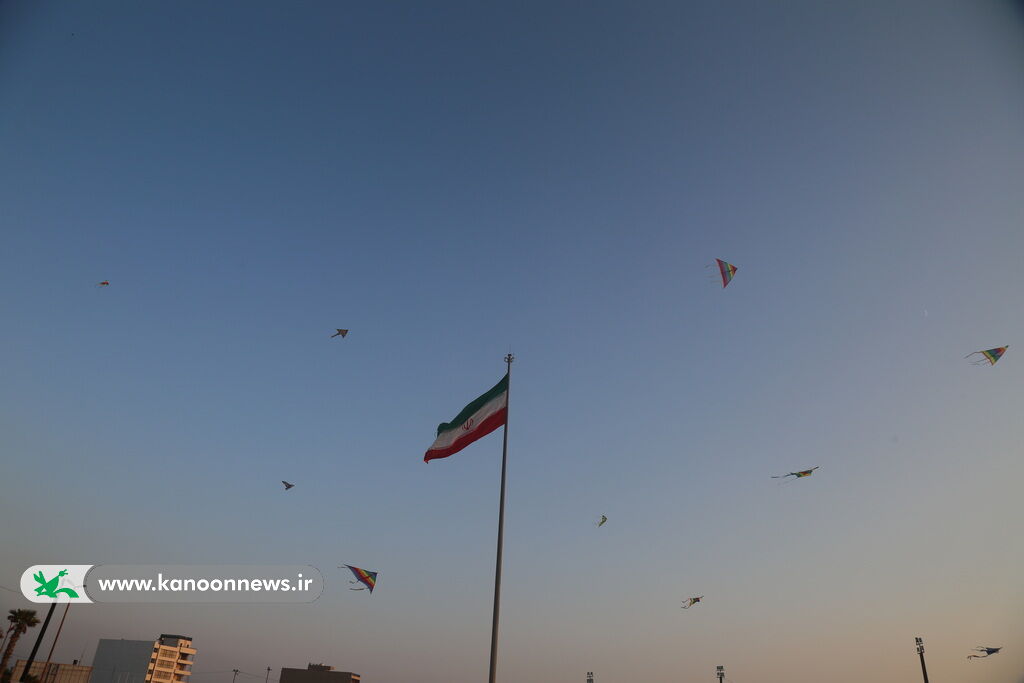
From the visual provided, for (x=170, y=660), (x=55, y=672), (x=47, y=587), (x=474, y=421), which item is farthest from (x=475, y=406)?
(x=170, y=660)

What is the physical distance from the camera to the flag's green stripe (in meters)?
20.5

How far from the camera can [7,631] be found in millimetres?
64375

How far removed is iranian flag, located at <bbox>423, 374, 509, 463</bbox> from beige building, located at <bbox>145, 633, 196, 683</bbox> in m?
166

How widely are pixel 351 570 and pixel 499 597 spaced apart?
6.54m

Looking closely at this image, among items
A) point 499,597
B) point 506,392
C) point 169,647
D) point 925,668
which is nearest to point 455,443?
point 506,392

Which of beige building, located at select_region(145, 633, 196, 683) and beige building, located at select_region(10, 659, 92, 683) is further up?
beige building, located at select_region(145, 633, 196, 683)

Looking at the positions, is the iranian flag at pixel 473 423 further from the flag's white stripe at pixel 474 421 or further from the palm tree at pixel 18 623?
the palm tree at pixel 18 623

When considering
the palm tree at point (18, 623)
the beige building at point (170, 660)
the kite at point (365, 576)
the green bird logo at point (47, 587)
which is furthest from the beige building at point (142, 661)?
the kite at point (365, 576)

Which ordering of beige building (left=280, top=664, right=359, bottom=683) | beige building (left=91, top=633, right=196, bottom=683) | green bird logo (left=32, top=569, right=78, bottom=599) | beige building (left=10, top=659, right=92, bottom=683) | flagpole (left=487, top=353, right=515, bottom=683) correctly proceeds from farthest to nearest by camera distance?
1. beige building (left=91, top=633, right=196, bottom=683)
2. beige building (left=10, top=659, right=92, bottom=683)
3. beige building (left=280, top=664, right=359, bottom=683)
4. green bird logo (left=32, top=569, right=78, bottom=599)
5. flagpole (left=487, top=353, right=515, bottom=683)

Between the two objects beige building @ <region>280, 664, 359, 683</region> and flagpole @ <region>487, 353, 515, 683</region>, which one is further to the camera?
beige building @ <region>280, 664, 359, 683</region>

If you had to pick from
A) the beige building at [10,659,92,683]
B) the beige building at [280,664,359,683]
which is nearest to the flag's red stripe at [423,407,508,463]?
the beige building at [280,664,359,683]

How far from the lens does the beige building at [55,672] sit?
294 feet

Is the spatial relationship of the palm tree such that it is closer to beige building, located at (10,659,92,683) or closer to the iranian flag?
beige building, located at (10,659,92,683)

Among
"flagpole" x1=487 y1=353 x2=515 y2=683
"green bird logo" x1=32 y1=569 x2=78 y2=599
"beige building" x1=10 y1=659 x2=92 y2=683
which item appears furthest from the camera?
"beige building" x1=10 y1=659 x2=92 y2=683
